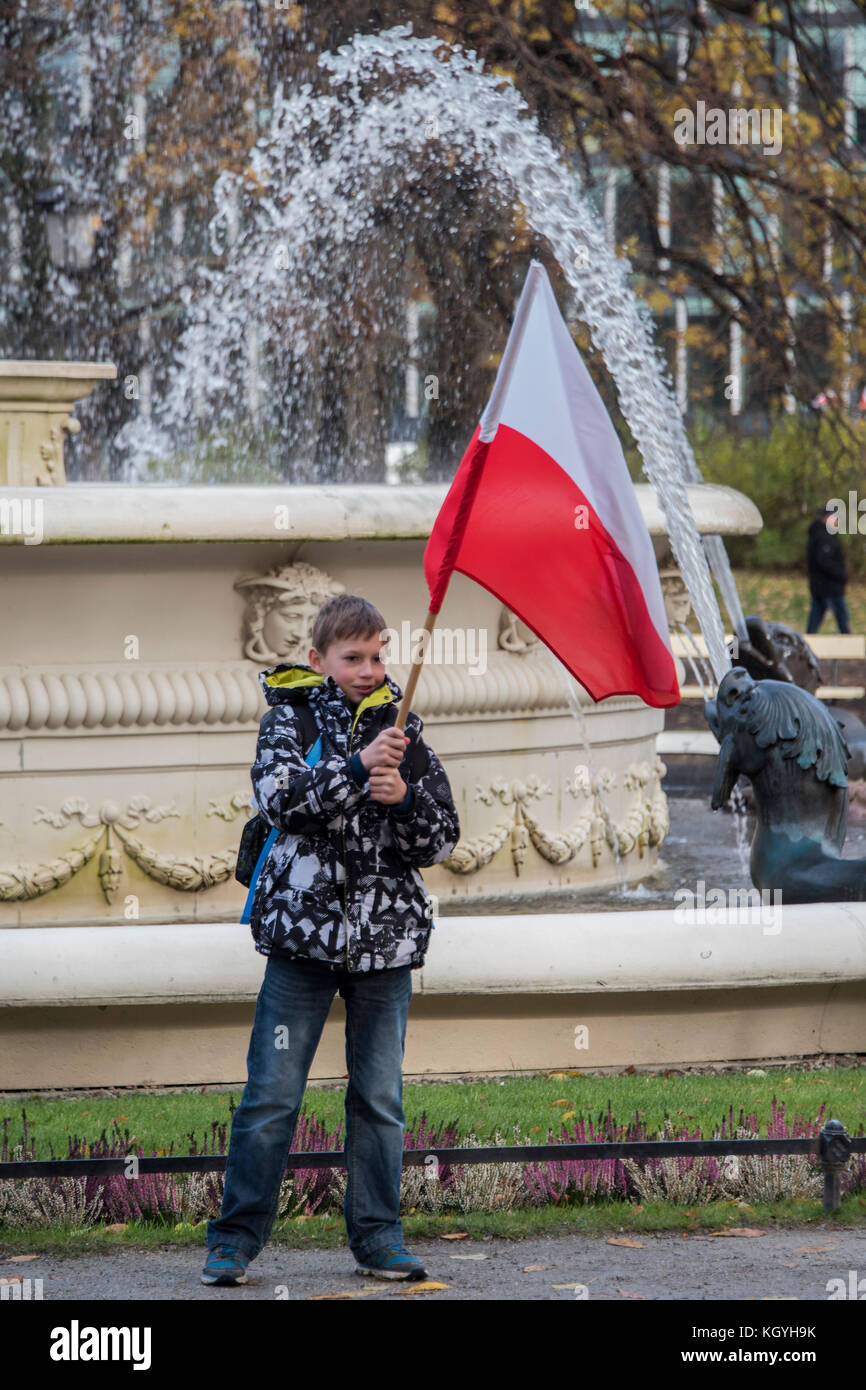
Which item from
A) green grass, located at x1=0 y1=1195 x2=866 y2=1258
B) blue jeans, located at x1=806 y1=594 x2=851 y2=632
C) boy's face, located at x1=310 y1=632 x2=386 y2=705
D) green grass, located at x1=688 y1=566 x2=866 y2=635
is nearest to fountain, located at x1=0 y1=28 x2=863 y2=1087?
green grass, located at x1=0 y1=1195 x2=866 y2=1258

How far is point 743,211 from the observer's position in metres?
15.2

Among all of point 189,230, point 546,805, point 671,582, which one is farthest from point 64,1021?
point 189,230

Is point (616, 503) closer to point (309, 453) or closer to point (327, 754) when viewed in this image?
point (327, 754)

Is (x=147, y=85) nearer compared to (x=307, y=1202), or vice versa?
(x=307, y=1202)

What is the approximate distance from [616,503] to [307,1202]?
1702 millimetres

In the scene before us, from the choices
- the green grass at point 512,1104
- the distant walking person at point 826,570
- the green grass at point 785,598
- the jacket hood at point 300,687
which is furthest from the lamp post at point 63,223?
the green grass at point 785,598

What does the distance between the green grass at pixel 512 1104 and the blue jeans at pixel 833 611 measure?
16617mm

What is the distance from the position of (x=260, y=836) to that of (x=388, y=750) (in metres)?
0.41

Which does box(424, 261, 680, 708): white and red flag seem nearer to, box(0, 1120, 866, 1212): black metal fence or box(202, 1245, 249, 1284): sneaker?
box(0, 1120, 866, 1212): black metal fence

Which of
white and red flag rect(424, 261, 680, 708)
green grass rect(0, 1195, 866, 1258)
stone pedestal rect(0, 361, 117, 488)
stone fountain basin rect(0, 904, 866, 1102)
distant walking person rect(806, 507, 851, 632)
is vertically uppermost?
distant walking person rect(806, 507, 851, 632)

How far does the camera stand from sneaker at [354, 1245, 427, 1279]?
3768 mm

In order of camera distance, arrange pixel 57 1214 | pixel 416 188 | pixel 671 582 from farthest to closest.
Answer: pixel 416 188
pixel 671 582
pixel 57 1214

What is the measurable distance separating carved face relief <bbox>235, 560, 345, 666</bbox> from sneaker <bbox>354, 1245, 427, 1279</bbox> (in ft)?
8.87

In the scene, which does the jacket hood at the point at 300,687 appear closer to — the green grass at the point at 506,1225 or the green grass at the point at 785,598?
the green grass at the point at 506,1225
